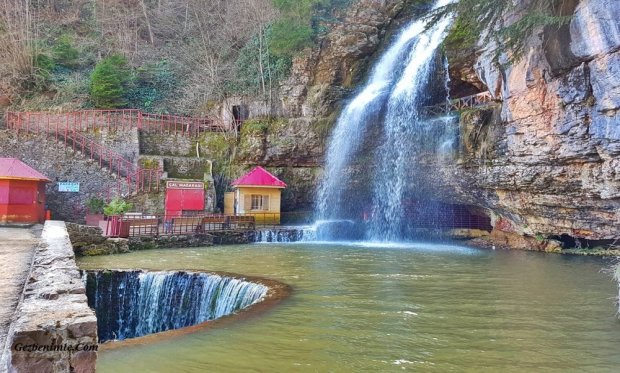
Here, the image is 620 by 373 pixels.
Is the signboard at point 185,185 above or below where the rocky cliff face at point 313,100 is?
below

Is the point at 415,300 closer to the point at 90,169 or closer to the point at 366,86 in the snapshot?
the point at 366,86

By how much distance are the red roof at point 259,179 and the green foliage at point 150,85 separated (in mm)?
9390

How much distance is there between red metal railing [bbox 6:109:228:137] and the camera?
80.9 ft

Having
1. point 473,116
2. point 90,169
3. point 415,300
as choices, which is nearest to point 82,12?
point 90,169

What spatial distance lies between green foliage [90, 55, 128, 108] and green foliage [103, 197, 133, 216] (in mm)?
9012

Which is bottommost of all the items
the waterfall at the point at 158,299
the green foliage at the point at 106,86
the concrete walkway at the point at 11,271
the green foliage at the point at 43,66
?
the waterfall at the point at 158,299

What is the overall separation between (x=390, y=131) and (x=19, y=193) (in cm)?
1642

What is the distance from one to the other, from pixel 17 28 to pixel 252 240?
2187 centimetres

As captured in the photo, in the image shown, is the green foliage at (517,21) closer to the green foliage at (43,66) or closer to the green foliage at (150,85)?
the green foliage at (150,85)

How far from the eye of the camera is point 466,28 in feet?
62.7

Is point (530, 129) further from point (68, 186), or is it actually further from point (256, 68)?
point (68, 186)

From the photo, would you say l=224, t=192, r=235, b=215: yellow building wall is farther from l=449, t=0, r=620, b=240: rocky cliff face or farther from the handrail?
l=449, t=0, r=620, b=240: rocky cliff face

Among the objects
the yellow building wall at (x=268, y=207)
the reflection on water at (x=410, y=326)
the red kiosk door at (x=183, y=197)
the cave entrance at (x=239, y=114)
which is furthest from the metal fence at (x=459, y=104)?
the red kiosk door at (x=183, y=197)

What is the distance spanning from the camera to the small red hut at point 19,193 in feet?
58.1
